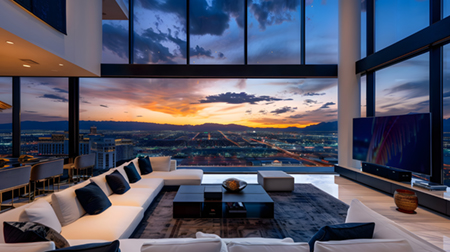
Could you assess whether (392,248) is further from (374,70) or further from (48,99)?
(48,99)

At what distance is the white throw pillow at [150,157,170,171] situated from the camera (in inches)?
192

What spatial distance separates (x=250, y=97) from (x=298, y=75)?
1.51 metres

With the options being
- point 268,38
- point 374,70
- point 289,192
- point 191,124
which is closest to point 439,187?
point 289,192

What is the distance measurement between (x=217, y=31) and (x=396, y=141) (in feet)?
16.9

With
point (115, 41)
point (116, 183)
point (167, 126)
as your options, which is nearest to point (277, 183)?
point (116, 183)

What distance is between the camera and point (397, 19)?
4.68 metres

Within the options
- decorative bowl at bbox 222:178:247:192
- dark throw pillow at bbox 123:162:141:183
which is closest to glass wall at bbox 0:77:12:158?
dark throw pillow at bbox 123:162:141:183

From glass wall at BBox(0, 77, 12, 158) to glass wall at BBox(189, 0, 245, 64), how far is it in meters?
4.72

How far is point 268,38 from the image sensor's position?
591cm

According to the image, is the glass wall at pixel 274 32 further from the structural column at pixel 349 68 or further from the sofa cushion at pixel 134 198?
the sofa cushion at pixel 134 198

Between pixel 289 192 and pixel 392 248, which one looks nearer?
pixel 392 248

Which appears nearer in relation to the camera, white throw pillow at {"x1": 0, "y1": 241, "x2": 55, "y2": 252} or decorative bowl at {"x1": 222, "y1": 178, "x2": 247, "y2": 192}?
white throw pillow at {"x1": 0, "y1": 241, "x2": 55, "y2": 252}

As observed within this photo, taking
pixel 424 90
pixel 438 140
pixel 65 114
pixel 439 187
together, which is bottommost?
pixel 439 187

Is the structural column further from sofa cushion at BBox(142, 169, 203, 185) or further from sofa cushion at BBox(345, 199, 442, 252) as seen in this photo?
sofa cushion at BBox(345, 199, 442, 252)
